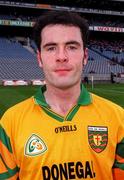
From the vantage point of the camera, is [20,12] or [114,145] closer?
[114,145]

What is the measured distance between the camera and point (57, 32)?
9.91 feet

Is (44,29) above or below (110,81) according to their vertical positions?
above

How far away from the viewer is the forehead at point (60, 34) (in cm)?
301

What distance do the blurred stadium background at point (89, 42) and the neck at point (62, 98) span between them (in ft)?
124

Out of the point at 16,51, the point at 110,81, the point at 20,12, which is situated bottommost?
the point at 110,81

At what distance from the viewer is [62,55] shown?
118 inches

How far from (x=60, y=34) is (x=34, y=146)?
86 cm

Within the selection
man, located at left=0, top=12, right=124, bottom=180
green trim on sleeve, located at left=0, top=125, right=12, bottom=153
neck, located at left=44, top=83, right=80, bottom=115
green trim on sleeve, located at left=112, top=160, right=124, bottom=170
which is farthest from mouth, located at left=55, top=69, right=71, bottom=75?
green trim on sleeve, located at left=112, top=160, right=124, bottom=170

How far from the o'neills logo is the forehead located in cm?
92

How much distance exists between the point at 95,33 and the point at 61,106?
185 feet

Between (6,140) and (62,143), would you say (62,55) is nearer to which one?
(62,143)

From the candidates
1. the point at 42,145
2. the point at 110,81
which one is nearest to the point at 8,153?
the point at 42,145

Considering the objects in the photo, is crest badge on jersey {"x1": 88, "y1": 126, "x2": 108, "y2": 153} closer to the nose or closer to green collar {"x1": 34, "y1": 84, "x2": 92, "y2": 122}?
green collar {"x1": 34, "y1": 84, "x2": 92, "y2": 122}

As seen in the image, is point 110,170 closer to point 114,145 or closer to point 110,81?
point 114,145
